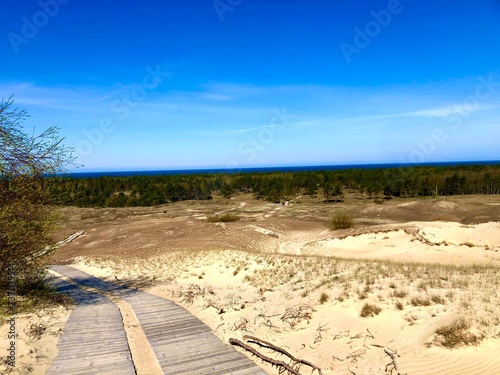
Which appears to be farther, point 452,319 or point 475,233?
point 475,233

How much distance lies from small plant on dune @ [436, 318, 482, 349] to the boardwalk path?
430cm

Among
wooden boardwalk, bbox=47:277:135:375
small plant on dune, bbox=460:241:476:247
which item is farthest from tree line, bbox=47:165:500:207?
wooden boardwalk, bbox=47:277:135:375

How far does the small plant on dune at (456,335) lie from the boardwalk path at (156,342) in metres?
4.30

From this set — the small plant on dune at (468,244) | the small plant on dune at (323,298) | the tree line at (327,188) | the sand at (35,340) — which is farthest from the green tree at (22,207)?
the tree line at (327,188)

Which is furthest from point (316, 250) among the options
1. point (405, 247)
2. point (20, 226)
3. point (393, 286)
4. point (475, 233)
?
point (20, 226)

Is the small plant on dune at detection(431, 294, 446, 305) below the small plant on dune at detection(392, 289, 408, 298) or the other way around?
the other way around

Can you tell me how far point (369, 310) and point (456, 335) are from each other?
8.27 ft

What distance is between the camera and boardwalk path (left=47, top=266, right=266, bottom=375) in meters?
8.16

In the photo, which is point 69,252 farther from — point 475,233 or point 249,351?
point 475,233

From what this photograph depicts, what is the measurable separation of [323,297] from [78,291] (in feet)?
39.4

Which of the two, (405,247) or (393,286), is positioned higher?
(393,286)

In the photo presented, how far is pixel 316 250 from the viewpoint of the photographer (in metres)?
29.7

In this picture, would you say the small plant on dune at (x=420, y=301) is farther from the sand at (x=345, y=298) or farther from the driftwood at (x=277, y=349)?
A: the driftwood at (x=277, y=349)

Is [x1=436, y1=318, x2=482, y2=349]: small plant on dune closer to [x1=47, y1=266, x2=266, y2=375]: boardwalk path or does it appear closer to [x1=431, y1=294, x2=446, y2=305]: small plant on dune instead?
[x1=431, y1=294, x2=446, y2=305]: small plant on dune
